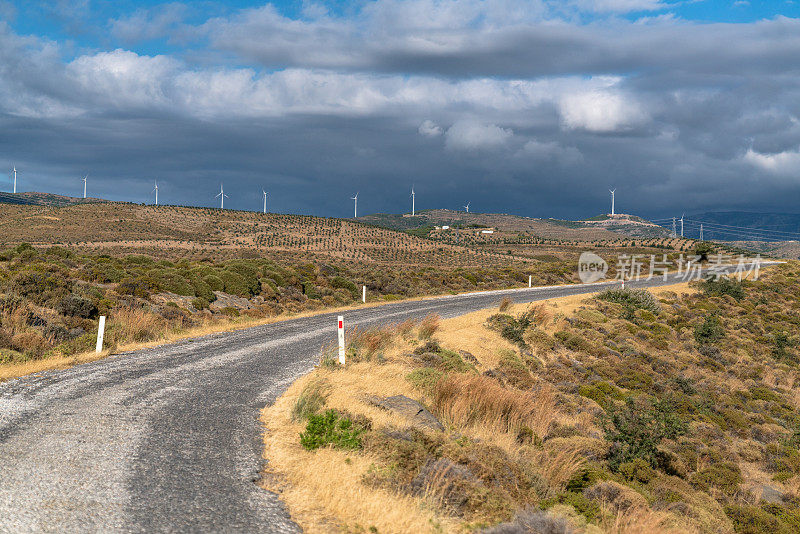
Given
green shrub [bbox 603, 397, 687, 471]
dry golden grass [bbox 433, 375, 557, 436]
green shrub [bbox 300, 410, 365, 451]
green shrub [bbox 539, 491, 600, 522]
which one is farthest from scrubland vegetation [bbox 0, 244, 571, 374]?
green shrub [bbox 603, 397, 687, 471]

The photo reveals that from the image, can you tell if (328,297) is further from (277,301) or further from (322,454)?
(322,454)

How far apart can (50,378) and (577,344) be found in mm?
19051

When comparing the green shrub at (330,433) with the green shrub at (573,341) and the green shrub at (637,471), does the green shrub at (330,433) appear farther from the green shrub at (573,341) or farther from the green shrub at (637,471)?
the green shrub at (573,341)

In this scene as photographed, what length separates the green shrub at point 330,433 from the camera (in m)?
7.83

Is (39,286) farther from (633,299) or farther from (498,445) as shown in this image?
(633,299)

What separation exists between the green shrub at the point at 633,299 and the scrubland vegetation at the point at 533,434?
6461mm

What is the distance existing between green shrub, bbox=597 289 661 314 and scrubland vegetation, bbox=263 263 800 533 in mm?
6461

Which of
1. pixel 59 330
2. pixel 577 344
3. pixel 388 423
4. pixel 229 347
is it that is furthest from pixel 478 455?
pixel 577 344

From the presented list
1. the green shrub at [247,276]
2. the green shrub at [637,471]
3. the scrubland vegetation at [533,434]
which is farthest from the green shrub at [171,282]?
the green shrub at [637,471]

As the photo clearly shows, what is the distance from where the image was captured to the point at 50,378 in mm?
11266

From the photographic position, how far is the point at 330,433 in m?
8.01

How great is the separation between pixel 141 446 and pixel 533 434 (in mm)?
6938

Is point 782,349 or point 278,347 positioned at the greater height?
point 278,347

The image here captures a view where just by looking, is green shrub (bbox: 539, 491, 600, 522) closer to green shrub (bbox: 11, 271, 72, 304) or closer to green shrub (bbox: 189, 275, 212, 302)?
green shrub (bbox: 11, 271, 72, 304)
